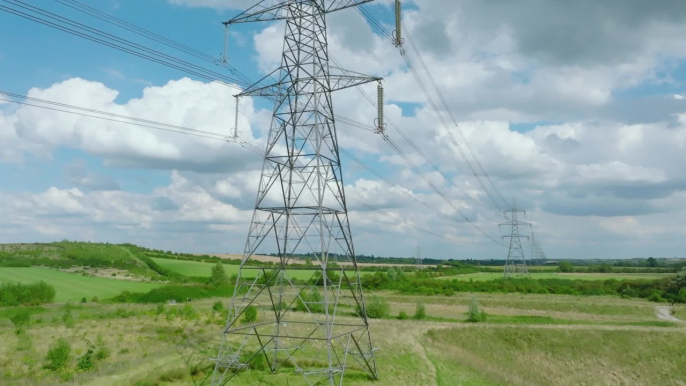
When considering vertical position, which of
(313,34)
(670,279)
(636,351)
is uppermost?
(313,34)

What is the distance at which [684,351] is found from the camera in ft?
145

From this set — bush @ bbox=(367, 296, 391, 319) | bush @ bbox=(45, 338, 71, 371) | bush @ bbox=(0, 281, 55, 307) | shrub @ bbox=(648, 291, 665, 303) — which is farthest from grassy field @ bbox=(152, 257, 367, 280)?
bush @ bbox=(45, 338, 71, 371)

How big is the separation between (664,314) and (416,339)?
41.5 metres

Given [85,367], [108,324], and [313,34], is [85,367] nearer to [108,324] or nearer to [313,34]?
[108,324]

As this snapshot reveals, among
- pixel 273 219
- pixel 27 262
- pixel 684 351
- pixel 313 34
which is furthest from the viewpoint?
pixel 27 262

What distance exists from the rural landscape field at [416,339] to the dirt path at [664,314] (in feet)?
1.15

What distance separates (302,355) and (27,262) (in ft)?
333

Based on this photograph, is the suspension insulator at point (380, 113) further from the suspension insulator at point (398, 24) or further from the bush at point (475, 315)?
the bush at point (475, 315)

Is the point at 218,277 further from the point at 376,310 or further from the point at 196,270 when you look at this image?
the point at 376,310

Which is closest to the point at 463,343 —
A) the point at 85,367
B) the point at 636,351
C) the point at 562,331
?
the point at 562,331

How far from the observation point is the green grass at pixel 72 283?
78.1 meters

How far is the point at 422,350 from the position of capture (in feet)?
127

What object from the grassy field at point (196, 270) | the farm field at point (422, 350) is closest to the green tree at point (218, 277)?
the grassy field at point (196, 270)

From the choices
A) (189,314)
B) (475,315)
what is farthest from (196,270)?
(475,315)
